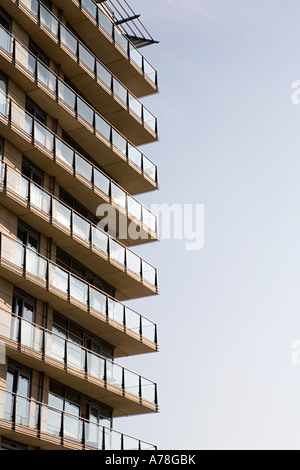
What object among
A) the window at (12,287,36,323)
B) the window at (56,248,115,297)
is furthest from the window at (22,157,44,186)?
the window at (12,287,36,323)

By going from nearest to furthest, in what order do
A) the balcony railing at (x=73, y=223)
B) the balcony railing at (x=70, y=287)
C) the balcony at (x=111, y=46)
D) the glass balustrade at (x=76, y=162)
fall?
the balcony railing at (x=70, y=287), the balcony railing at (x=73, y=223), the glass balustrade at (x=76, y=162), the balcony at (x=111, y=46)

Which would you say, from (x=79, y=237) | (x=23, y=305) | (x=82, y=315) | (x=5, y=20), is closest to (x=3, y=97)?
(x=5, y=20)

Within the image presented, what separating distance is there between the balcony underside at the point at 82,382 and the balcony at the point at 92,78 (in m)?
13.2

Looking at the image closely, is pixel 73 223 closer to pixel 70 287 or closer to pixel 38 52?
pixel 70 287

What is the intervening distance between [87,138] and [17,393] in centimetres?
1247

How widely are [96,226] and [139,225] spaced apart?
3075mm

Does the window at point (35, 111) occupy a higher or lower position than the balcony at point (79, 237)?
higher

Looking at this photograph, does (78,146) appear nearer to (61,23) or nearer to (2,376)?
(61,23)

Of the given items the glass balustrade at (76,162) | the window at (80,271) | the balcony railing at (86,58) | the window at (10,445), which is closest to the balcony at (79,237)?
the window at (80,271)

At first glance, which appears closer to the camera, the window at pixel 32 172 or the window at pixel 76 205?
the window at pixel 32 172

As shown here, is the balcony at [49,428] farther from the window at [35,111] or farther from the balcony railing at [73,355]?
the window at [35,111]

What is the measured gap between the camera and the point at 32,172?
101 ft

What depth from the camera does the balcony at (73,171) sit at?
28.8 meters

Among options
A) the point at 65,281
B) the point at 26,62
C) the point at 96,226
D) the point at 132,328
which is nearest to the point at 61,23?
the point at 26,62
